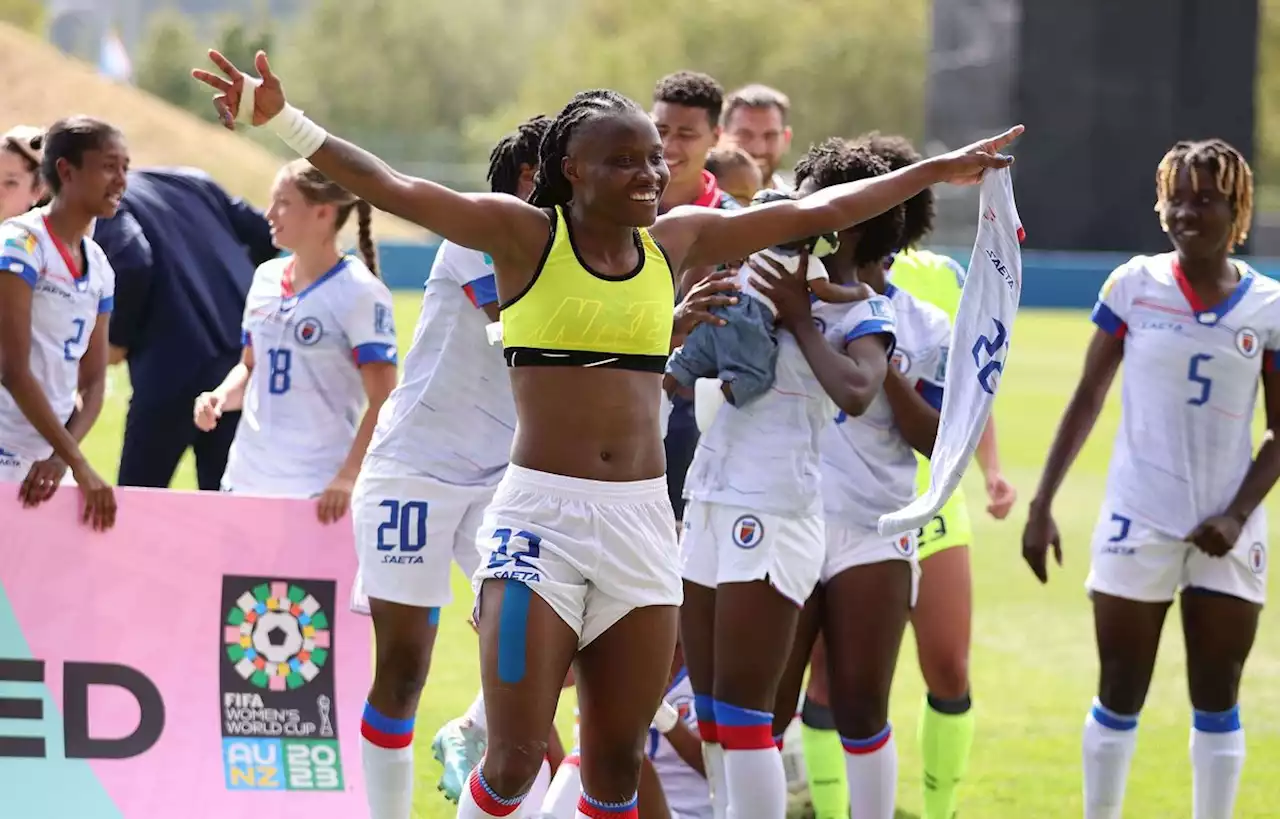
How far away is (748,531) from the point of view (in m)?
5.24

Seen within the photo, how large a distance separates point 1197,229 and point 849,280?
3.60ft

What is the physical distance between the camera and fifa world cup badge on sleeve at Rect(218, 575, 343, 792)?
19.4 ft

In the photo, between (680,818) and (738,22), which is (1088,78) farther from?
(738,22)

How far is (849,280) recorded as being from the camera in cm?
545

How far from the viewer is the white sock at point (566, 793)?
5.37 meters

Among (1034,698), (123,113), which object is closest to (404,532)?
(1034,698)

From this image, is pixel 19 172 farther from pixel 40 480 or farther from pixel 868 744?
pixel 868 744

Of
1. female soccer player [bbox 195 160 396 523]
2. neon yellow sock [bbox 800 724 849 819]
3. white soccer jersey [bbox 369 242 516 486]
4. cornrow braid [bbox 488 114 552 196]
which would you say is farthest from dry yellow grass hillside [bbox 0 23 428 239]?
cornrow braid [bbox 488 114 552 196]

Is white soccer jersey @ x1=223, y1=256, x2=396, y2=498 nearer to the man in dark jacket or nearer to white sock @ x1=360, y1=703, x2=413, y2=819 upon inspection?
white sock @ x1=360, y1=703, x2=413, y2=819

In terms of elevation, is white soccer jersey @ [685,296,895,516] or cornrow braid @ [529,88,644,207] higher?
cornrow braid @ [529,88,644,207]

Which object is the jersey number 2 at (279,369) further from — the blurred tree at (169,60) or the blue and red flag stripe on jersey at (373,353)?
the blurred tree at (169,60)

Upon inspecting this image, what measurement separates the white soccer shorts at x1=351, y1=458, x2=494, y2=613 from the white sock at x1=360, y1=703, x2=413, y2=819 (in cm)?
35

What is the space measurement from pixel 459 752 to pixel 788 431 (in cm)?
154

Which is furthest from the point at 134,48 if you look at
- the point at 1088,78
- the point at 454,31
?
the point at 1088,78
